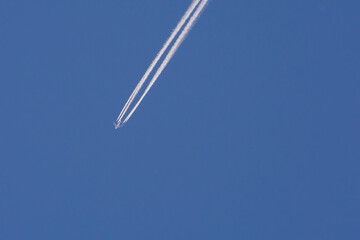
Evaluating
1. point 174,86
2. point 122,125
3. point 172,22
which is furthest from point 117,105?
point 172,22

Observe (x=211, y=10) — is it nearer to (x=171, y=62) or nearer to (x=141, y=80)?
(x=171, y=62)

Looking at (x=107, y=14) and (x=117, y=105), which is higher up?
(x=107, y=14)

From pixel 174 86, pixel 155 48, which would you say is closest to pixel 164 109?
pixel 174 86

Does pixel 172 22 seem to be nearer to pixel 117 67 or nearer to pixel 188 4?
pixel 188 4

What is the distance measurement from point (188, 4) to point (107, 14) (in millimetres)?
248

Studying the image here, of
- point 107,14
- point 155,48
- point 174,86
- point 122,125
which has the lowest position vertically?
point 122,125

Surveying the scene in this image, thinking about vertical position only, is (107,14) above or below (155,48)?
above

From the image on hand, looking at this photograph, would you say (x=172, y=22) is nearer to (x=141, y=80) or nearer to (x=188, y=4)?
(x=188, y=4)

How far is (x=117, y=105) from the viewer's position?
105cm

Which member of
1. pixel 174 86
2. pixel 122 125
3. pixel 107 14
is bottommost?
pixel 122 125

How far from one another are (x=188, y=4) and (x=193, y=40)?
10cm

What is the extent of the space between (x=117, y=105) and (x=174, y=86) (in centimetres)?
18

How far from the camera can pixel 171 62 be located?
1015mm

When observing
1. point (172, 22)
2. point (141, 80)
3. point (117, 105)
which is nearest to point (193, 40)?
point (172, 22)
